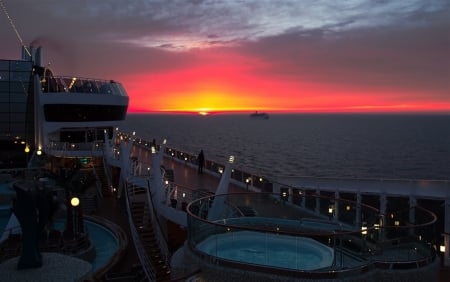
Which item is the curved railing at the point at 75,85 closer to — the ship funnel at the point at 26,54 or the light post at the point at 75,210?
the ship funnel at the point at 26,54

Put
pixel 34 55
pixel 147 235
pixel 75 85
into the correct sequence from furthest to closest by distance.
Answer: pixel 34 55, pixel 75 85, pixel 147 235

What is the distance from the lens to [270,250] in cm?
714

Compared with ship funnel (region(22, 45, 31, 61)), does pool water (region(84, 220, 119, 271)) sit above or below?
below

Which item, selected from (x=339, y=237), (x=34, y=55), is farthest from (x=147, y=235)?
(x=34, y=55)

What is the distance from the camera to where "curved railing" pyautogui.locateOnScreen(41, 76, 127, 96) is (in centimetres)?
2992

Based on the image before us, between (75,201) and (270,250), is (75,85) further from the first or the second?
(270,250)

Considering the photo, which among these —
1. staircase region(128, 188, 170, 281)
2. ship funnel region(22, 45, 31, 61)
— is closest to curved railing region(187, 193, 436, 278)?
staircase region(128, 188, 170, 281)

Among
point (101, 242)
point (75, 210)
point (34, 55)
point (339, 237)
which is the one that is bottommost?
point (101, 242)

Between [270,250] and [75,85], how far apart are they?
2562cm

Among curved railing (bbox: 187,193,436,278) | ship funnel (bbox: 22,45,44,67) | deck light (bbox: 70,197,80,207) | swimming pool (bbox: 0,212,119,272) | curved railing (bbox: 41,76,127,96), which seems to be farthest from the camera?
ship funnel (bbox: 22,45,44,67)

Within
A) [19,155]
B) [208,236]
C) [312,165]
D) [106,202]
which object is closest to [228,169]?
[208,236]

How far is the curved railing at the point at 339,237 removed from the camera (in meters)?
6.67

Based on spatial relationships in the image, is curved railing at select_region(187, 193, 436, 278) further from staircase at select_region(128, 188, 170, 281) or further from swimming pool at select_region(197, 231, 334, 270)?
staircase at select_region(128, 188, 170, 281)

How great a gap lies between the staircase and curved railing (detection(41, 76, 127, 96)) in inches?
528
